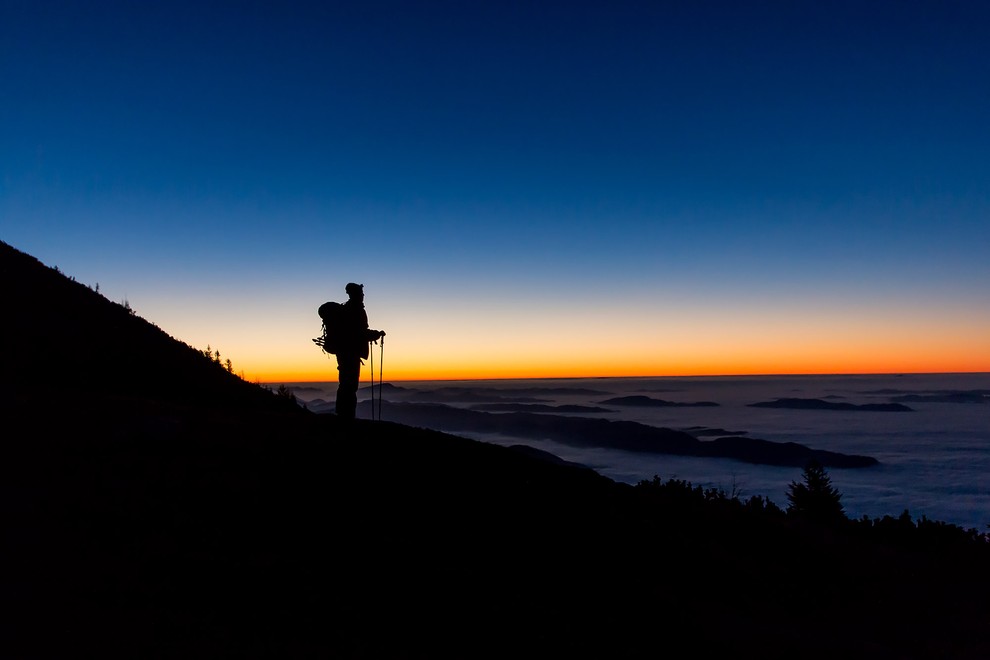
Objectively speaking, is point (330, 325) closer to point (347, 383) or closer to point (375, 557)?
point (347, 383)

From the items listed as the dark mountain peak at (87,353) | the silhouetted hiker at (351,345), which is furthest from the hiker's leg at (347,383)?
the dark mountain peak at (87,353)

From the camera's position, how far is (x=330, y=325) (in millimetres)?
13133

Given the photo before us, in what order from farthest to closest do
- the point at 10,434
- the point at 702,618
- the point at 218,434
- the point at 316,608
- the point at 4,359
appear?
the point at 4,359 < the point at 218,434 < the point at 10,434 < the point at 702,618 < the point at 316,608

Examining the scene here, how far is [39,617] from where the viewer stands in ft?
17.4

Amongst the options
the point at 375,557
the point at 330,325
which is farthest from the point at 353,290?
the point at 375,557

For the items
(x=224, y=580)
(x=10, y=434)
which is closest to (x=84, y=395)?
(x=10, y=434)

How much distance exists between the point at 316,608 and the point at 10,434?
20.0 ft

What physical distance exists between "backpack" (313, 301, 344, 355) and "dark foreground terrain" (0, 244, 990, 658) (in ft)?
5.51

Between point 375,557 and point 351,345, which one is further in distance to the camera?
point 351,345

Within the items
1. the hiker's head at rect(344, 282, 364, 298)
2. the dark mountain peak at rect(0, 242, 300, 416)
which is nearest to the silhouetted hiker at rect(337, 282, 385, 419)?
the hiker's head at rect(344, 282, 364, 298)

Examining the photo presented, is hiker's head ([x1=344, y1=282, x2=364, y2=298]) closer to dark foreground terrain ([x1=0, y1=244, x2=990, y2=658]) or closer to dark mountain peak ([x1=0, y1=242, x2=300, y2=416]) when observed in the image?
Result: dark foreground terrain ([x1=0, y1=244, x2=990, y2=658])

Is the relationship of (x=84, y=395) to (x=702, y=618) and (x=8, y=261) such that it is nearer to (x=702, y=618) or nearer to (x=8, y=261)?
(x=702, y=618)

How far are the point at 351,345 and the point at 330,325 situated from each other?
617 millimetres

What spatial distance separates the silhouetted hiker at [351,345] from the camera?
13094mm
